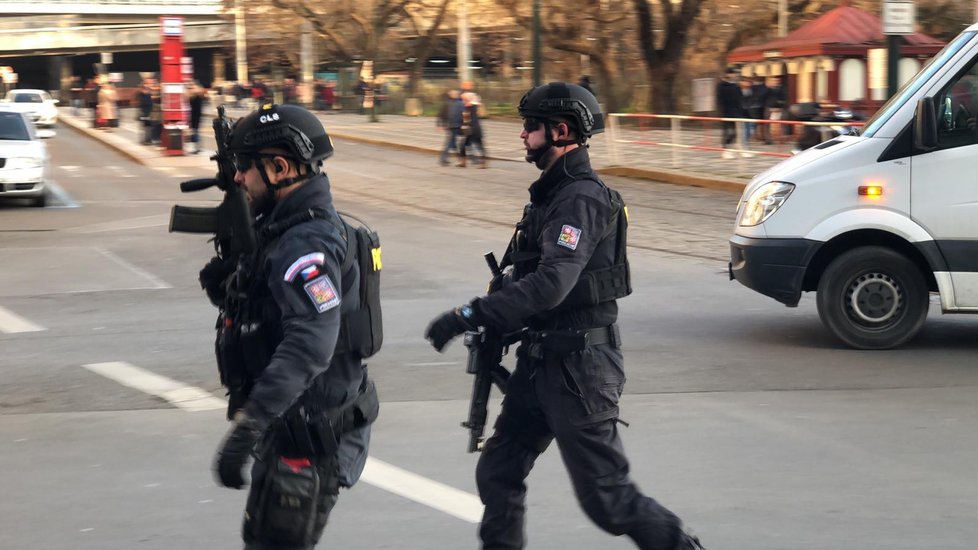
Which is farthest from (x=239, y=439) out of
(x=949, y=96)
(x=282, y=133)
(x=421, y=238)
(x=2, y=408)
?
(x=421, y=238)

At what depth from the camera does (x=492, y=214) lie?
693 inches

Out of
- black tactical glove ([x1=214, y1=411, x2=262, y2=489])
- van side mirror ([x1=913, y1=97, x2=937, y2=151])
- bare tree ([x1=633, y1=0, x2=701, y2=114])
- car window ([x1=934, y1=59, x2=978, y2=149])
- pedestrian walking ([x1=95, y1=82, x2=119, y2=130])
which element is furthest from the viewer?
pedestrian walking ([x1=95, y1=82, x2=119, y2=130])

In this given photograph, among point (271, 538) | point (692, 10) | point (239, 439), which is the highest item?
point (692, 10)

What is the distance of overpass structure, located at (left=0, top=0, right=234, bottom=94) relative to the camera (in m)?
94.9

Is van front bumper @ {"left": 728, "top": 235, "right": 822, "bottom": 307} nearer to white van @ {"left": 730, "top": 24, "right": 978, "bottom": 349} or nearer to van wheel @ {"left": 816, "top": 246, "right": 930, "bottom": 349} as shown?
white van @ {"left": 730, "top": 24, "right": 978, "bottom": 349}

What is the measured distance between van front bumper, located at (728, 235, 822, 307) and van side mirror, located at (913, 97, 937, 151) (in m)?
0.92

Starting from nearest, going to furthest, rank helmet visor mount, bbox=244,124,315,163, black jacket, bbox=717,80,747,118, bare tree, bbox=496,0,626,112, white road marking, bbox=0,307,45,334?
1. helmet visor mount, bbox=244,124,315,163
2. white road marking, bbox=0,307,45,334
3. black jacket, bbox=717,80,747,118
4. bare tree, bbox=496,0,626,112

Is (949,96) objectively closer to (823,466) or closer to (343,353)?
(823,466)

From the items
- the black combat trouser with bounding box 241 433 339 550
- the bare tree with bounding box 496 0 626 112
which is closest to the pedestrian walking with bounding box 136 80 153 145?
the bare tree with bounding box 496 0 626 112

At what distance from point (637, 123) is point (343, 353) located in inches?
784

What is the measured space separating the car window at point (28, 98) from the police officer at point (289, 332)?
49.0 metres

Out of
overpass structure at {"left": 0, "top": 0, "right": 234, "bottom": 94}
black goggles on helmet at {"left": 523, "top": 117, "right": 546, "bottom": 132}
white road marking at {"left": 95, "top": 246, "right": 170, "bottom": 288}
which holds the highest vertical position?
overpass structure at {"left": 0, "top": 0, "right": 234, "bottom": 94}

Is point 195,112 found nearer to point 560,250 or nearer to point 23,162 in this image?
point 23,162

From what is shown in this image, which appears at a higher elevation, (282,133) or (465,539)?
(282,133)
